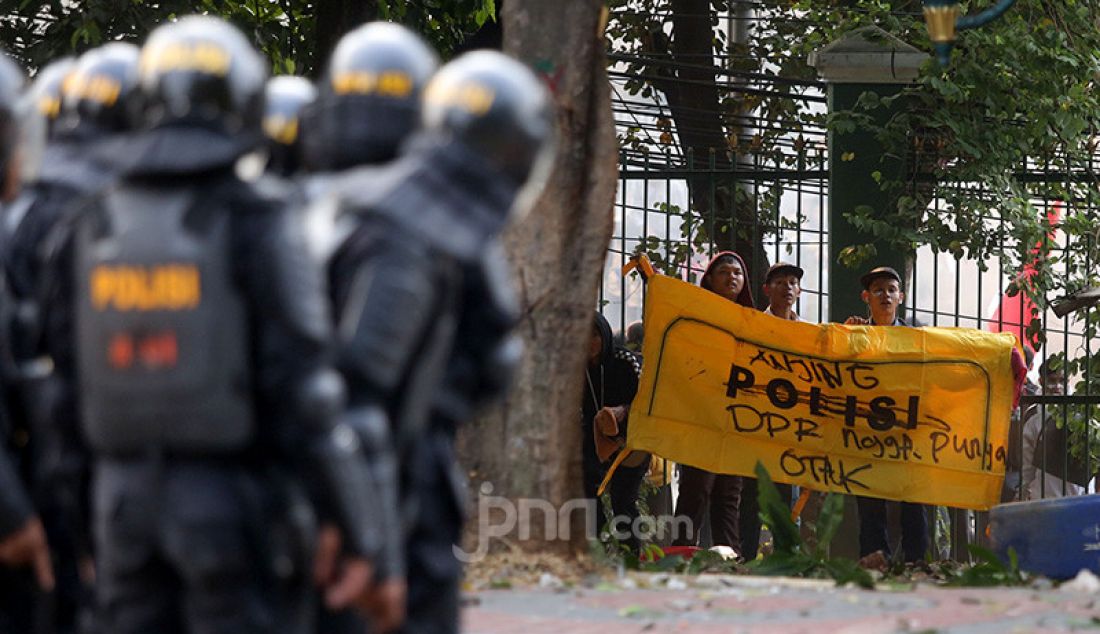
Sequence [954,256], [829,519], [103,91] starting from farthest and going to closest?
[954,256], [829,519], [103,91]

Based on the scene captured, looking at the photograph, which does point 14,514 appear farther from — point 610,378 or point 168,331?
point 610,378

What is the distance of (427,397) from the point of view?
4051mm

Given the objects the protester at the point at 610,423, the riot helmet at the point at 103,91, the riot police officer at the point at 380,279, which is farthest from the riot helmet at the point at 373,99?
the protester at the point at 610,423

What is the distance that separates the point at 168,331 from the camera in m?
3.52

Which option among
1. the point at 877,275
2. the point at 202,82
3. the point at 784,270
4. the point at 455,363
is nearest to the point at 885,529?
the point at 877,275

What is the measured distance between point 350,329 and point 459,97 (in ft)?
2.00

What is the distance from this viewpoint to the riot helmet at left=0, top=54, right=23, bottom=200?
4.56 metres

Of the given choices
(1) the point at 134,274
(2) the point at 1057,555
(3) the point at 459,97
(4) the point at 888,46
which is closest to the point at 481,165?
(3) the point at 459,97

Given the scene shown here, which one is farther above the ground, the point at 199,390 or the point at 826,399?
the point at 199,390

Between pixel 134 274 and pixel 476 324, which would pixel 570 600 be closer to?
pixel 476 324

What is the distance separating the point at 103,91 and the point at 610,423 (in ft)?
21.0

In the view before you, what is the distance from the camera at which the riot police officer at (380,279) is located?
377 cm

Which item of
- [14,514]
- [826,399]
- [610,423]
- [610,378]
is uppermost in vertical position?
[14,514]

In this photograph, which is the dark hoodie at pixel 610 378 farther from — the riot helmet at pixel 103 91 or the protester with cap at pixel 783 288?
the riot helmet at pixel 103 91
